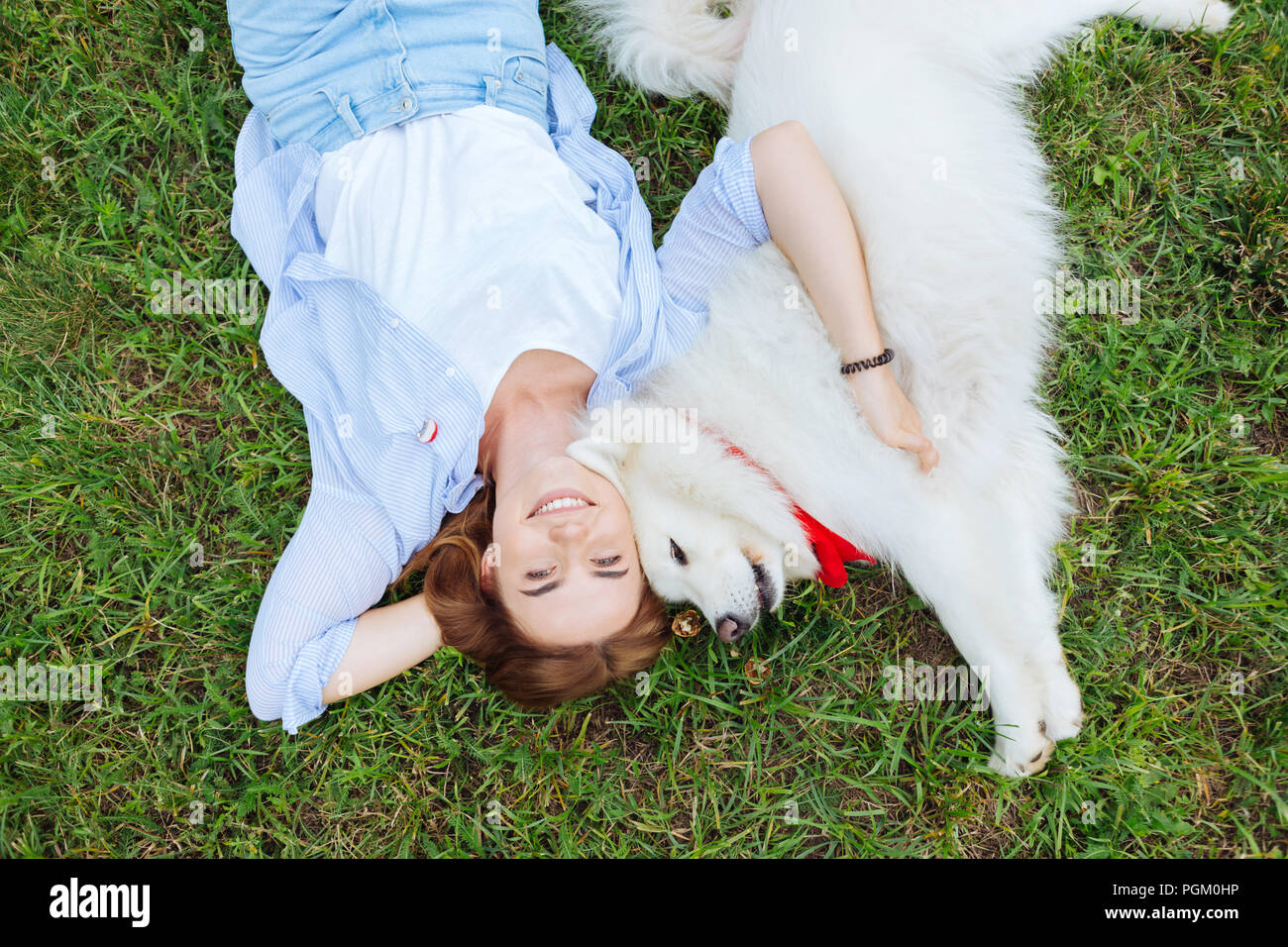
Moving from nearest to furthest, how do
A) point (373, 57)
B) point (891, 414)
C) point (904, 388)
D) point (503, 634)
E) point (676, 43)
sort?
point (891, 414)
point (904, 388)
point (503, 634)
point (373, 57)
point (676, 43)

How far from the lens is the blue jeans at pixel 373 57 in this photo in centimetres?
291

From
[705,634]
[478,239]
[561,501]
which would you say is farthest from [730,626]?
[478,239]

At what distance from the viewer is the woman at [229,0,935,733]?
244cm

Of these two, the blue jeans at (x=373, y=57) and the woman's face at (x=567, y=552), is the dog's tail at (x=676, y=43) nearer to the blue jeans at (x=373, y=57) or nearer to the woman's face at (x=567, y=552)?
the blue jeans at (x=373, y=57)

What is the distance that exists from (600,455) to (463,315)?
74cm

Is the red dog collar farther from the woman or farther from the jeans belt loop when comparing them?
the jeans belt loop

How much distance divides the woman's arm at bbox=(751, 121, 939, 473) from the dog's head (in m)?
0.41

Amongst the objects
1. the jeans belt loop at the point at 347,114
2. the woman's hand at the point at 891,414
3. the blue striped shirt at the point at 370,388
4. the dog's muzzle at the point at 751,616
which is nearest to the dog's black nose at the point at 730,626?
the dog's muzzle at the point at 751,616

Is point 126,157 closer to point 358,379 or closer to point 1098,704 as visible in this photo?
point 358,379

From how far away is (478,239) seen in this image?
109 inches

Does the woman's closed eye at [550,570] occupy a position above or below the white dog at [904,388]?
below

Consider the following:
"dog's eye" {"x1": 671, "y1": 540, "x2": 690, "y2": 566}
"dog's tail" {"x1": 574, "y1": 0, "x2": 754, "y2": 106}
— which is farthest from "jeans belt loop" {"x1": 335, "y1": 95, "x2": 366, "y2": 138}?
"dog's eye" {"x1": 671, "y1": 540, "x2": 690, "y2": 566}

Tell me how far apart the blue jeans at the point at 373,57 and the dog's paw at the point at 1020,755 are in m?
2.97

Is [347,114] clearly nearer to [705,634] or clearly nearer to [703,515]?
[703,515]
